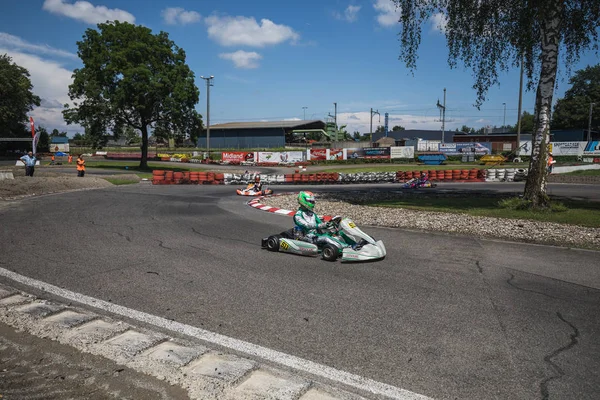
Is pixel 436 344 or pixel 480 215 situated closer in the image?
pixel 436 344

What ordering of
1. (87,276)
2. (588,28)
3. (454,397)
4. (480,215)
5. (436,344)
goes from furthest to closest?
(588,28) < (480,215) < (87,276) < (436,344) < (454,397)

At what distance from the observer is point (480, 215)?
13.2 m

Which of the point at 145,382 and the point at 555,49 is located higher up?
the point at 555,49

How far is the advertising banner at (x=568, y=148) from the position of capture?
44.8m

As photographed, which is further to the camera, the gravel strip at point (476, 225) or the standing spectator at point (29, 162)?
the standing spectator at point (29, 162)

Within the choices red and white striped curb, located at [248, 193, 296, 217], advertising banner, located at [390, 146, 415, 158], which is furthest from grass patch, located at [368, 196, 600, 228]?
advertising banner, located at [390, 146, 415, 158]

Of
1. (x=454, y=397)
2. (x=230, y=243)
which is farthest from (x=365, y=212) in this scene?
(x=454, y=397)

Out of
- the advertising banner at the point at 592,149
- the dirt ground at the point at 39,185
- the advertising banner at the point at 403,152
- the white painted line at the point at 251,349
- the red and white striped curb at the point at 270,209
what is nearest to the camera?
the white painted line at the point at 251,349

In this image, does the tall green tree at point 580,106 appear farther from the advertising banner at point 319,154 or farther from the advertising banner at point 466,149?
the advertising banner at point 319,154

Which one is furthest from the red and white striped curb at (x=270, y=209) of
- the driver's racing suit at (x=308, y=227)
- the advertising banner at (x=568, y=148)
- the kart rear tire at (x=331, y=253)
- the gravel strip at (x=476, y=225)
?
the advertising banner at (x=568, y=148)

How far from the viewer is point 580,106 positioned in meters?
75.0

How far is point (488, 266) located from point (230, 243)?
549 centimetres

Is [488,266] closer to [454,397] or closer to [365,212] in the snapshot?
[454,397]

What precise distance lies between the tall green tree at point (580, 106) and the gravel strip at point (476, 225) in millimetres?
76044
